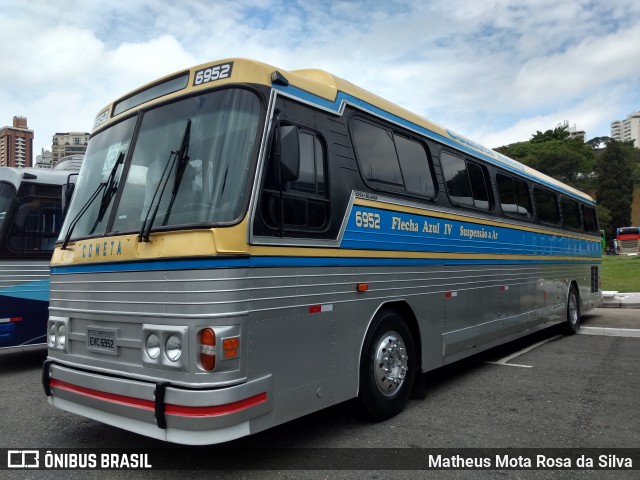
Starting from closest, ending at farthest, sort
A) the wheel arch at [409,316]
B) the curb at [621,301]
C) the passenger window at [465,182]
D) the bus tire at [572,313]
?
the wheel arch at [409,316] < the passenger window at [465,182] < the bus tire at [572,313] < the curb at [621,301]

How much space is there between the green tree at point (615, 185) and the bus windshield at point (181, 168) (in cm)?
8260

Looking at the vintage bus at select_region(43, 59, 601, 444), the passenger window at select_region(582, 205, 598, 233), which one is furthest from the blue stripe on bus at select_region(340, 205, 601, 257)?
the passenger window at select_region(582, 205, 598, 233)

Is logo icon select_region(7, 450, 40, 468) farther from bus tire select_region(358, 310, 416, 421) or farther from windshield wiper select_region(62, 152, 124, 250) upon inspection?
bus tire select_region(358, 310, 416, 421)

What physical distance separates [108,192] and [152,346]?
4.83 ft

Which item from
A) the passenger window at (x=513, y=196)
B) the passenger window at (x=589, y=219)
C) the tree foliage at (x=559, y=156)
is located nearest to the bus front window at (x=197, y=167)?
the passenger window at (x=513, y=196)

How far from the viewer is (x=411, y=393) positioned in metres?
6.22

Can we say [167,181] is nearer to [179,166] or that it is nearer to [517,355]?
[179,166]

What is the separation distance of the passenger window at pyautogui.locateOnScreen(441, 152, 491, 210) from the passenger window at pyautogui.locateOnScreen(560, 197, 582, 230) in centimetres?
432

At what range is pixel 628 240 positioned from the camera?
62.5 m

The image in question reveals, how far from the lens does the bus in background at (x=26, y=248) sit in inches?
309

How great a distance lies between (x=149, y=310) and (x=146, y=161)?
49.6 inches

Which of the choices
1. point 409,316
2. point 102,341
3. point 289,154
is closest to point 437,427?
point 409,316

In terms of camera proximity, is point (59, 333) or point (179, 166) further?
point (59, 333)

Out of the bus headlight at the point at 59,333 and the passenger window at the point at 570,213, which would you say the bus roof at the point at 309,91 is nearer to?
the bus headlight at the point at 59,333
